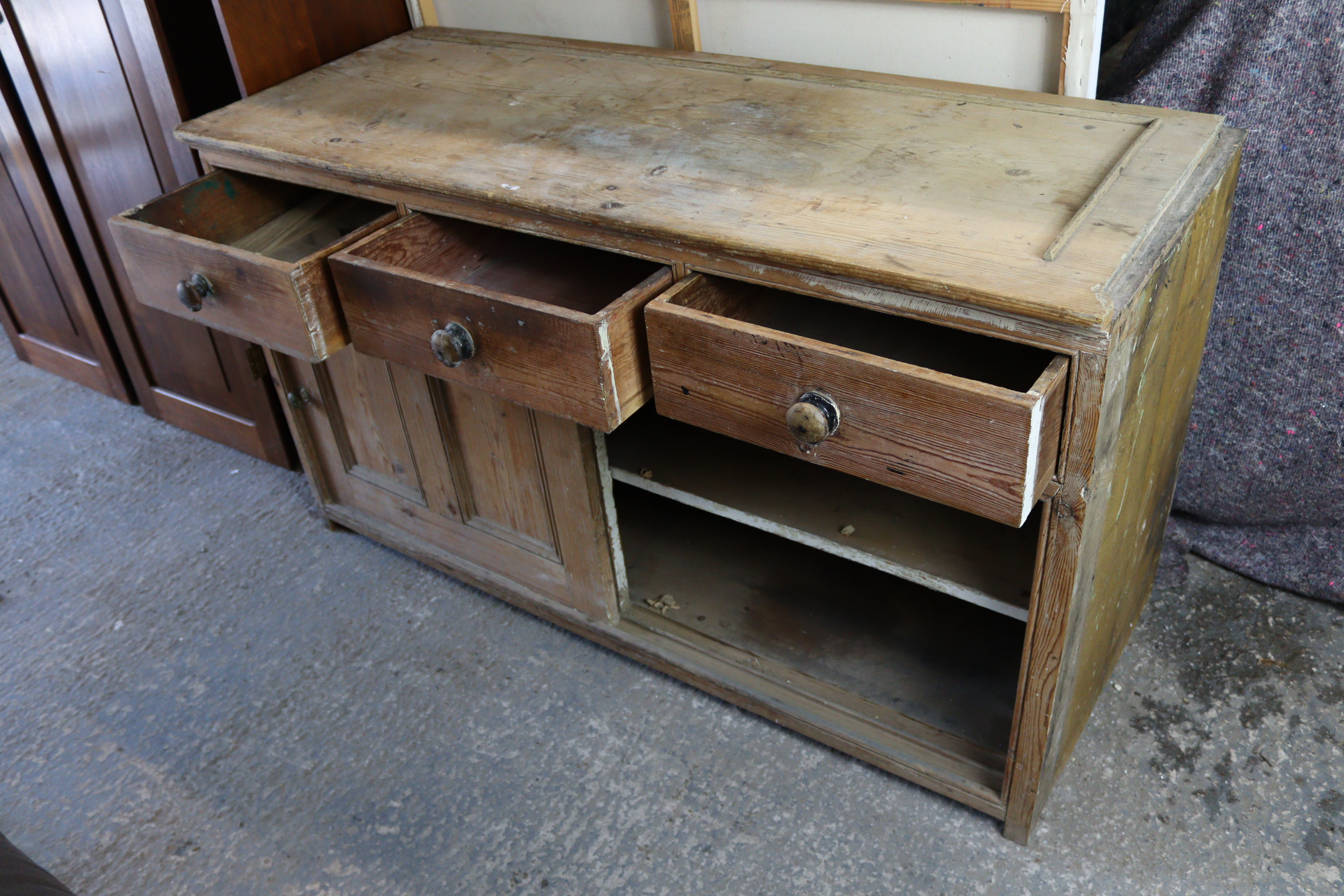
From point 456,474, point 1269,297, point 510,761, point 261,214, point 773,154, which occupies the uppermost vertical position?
point 773,154

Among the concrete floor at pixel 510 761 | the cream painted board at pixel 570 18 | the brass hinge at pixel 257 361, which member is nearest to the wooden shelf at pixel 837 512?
the concrete floor at pixel 510 761

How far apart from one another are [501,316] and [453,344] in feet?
0.31

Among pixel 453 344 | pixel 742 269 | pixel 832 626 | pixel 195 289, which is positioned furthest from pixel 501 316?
pixel 832 626

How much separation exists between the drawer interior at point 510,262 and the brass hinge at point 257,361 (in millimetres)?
775

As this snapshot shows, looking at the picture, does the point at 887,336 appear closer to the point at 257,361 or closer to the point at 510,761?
the point at 510,761

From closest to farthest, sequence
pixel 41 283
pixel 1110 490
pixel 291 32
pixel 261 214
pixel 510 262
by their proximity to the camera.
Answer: pixel 1110 490
pixel 510 262
pixel 261 214
pixel 291 32
pixel 41 283

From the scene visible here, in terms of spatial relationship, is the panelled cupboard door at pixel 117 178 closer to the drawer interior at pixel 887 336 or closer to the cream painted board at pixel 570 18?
the cream painted board at pixel 570 18

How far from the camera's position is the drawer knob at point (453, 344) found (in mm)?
1346

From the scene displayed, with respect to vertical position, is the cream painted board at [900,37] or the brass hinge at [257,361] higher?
the cream painted board at [900,37]

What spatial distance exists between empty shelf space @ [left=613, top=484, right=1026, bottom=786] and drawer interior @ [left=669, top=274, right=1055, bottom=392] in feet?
1.72

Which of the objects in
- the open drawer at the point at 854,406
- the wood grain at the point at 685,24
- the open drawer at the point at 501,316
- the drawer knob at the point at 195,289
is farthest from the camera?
the wood grain at the point at 685,24

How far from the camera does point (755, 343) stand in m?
1.16

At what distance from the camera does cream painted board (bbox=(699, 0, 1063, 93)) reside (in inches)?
62.6

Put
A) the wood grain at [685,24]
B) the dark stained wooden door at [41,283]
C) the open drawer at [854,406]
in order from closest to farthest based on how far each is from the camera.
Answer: the open drawer at [854,406] < the wood grain at [685,24] < the dark stained wooden door at [41,283]
